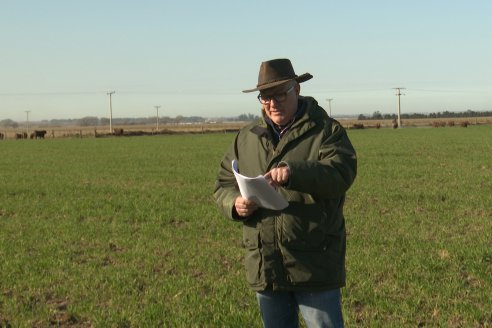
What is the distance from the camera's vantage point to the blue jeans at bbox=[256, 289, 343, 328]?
3637 mm

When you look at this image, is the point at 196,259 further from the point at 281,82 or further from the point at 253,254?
the point at 281,82

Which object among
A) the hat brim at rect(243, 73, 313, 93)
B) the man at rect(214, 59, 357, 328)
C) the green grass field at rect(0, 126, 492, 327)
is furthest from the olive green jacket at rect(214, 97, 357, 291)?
the green grass field at rect(0, 126, 492, 327)

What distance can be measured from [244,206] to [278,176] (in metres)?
0.34

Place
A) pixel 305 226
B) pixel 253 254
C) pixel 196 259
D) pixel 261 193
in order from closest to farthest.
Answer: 1. pixel 261 193
2. pixel 305 226
3. pixel 253 254
4. pixel 196 259

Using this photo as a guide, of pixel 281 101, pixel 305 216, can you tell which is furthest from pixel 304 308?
pixel 281 101

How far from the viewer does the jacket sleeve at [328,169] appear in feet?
10.9

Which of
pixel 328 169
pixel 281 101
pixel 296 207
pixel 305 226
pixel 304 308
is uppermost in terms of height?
pixel 281 101

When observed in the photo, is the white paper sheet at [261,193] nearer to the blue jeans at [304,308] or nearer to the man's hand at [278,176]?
the man's hand at [278,176]

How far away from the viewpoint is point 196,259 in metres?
8.51

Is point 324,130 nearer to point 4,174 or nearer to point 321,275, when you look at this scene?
point 321,275

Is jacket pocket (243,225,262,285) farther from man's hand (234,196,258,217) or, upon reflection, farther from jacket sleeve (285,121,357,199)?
jacket sleeve (285,121,357,199)

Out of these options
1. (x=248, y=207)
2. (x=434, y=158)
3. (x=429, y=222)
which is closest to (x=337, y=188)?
(x=248, y=207)

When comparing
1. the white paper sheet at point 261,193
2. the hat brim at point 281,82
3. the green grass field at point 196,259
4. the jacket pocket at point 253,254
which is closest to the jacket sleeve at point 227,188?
the jacket pocket at point 253,254

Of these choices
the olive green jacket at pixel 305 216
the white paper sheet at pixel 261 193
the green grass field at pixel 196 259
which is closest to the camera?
the white paper sheet at pixel 261 193
